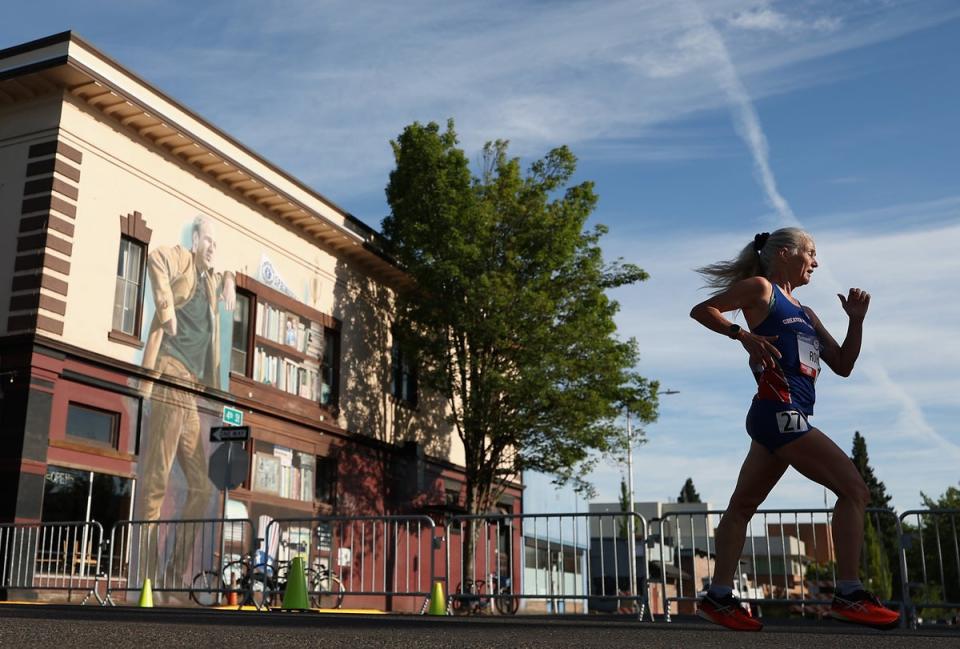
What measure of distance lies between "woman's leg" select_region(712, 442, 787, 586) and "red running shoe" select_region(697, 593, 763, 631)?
0.35ft

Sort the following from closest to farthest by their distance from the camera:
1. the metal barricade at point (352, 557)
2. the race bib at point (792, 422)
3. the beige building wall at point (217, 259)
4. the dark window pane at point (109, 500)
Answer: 1. the race bib at point (792, 422)
2. the metal barricade at point (352, 557)
3. the dark window pane at point (109, 500)
4. the beige building wall at point (217, 259)

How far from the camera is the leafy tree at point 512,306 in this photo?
967 inches

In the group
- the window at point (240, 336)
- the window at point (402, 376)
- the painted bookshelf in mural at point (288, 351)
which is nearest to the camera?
the window at point (240, 336)

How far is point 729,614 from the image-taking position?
569cm

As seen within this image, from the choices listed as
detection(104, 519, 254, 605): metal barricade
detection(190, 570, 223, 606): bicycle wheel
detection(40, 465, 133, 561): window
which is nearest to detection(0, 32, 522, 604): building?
detection(40, 465, 133, 561): window

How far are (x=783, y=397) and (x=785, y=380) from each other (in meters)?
0.10

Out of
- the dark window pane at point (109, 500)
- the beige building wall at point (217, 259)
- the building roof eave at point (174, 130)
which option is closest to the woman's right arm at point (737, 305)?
the beige building wall at point (217, 259)

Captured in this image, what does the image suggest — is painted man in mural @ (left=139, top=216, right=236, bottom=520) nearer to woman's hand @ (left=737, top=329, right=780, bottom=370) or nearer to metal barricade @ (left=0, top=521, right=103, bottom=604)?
metal barricade @ (left=0, top=521, right=103, bottom=604)

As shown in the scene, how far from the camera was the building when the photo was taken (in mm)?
16906

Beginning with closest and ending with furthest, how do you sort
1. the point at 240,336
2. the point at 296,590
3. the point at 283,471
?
the point at 296,590 → the point at 240,336 → the point at 283,471

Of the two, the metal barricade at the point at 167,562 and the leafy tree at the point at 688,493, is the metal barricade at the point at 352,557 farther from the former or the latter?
the leafy tree at the point at 688,493

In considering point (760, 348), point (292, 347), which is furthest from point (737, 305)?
point (292, 347)

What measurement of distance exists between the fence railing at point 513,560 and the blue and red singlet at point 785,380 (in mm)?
2822

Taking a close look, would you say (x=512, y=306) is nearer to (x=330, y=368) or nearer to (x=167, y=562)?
(x=330, y=368)
